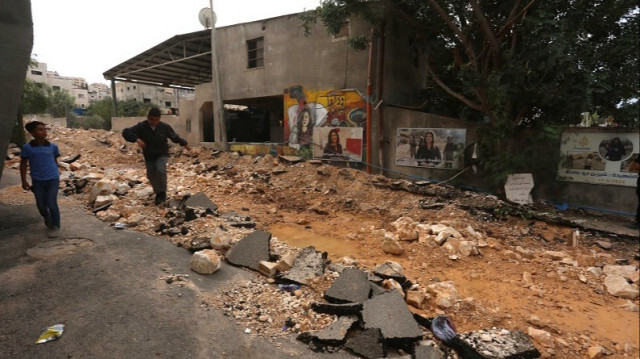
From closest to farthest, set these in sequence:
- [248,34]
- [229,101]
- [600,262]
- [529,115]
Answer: [600,262] → [529,115] → [248,34] → [229,101]

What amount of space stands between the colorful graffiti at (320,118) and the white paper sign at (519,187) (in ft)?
12.8

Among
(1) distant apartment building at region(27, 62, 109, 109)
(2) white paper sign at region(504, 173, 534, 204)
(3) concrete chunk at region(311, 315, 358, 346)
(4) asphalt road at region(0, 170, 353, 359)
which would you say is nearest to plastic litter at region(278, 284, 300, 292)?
(4) asphalt road at region(0, 170, 353, 359)

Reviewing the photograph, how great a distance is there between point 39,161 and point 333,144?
7.00 m

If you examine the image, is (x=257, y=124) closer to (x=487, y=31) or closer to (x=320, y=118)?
(x=320, y=118)

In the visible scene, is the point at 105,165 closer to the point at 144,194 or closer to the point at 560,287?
the point at 144,194

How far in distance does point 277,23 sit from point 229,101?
3.93 meters

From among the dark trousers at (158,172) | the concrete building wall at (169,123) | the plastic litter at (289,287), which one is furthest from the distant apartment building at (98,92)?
the plastic litter at (289,287)

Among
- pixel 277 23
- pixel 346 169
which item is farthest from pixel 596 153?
pixel 277 23

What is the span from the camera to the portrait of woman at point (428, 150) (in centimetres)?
784

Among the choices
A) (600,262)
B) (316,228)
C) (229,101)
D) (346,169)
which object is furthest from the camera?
(229,101)

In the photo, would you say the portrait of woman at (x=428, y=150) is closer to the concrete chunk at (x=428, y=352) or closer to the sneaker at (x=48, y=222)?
the concrete chunk at (x=428, y=352)

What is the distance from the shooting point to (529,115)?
6688 mm

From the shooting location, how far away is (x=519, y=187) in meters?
6.43

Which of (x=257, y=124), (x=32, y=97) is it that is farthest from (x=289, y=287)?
(x=32, y=97)
